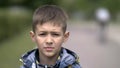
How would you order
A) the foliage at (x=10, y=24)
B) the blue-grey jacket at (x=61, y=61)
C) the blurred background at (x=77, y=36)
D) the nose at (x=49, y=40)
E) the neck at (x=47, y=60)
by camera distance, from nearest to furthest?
1. the nose at (x=49, y=40)
2. the blue-grey jacket at (x=61, y=61)
3. the neck at (x=47, y=60)
4. the blurred background at (x=77, y=36)
5. the foliage at (x=10, y=24)

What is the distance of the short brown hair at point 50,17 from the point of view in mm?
5855

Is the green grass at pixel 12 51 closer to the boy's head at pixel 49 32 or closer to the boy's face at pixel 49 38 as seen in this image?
the boy's head at pixel 49 32

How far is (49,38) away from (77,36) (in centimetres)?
2009

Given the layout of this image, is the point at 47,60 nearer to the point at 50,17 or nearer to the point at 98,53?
the point at 50,17

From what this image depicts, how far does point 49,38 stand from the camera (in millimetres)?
5691

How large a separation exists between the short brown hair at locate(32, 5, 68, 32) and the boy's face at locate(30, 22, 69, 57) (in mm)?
50

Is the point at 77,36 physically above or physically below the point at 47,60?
below

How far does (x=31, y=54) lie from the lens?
5.93m

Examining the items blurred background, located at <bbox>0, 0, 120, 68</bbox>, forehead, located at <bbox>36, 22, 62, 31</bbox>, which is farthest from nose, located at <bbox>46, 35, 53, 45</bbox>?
blurred background, located at <bbox>0, 0, 120, 68</bbox>

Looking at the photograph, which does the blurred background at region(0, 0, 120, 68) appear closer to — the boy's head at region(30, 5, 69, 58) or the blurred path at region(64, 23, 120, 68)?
the blurred path at region(64, 23, 120, 68)

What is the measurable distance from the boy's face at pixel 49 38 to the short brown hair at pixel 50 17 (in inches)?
2.0

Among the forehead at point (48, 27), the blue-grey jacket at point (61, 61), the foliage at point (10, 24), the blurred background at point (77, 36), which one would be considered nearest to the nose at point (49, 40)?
the forehead at point (48, 27)

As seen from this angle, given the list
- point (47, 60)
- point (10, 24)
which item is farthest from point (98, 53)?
point (47, 60)

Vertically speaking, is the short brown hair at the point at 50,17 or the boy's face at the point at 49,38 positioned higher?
the short brown hair at the point at 50,17
